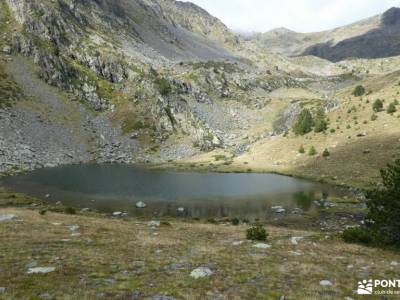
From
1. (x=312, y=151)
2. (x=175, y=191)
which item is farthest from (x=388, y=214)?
(x=312, y=151)

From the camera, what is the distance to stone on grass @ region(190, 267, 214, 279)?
18714 millimetres

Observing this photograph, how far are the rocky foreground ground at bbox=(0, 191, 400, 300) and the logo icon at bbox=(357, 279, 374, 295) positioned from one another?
1.00 feet

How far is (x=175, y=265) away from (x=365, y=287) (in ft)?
32.1

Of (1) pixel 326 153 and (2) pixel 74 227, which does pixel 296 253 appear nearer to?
(2) pixel 74 227

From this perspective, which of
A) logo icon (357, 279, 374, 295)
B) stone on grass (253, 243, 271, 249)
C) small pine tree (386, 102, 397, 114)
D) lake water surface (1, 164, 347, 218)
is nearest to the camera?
logo icon (357, 279, 374, 295)

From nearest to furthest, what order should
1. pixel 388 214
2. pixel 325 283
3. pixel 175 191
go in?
pixel 325 283 → pixel 388 214 → pixel 175 191

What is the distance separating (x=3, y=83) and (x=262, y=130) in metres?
116

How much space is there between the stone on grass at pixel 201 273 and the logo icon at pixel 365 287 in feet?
22.9

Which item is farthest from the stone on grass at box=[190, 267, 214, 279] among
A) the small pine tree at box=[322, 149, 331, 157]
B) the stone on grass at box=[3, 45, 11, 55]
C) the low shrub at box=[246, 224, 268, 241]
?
the stone on grass at box=[3, 45, 11, 55]

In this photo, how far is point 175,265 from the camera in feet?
69.6

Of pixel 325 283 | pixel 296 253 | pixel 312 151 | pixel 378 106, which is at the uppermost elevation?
pixel 378 106

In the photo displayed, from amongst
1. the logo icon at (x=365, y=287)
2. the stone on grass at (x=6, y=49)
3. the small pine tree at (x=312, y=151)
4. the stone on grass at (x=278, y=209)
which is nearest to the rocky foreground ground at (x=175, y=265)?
the logo icon at (x=365, y=287)

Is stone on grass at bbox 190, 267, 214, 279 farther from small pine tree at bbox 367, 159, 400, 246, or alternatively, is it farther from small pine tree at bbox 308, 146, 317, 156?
small pine tree at bbox 308, 146, 317, 156

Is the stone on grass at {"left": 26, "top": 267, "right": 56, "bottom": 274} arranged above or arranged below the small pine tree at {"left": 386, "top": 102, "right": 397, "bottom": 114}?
below
